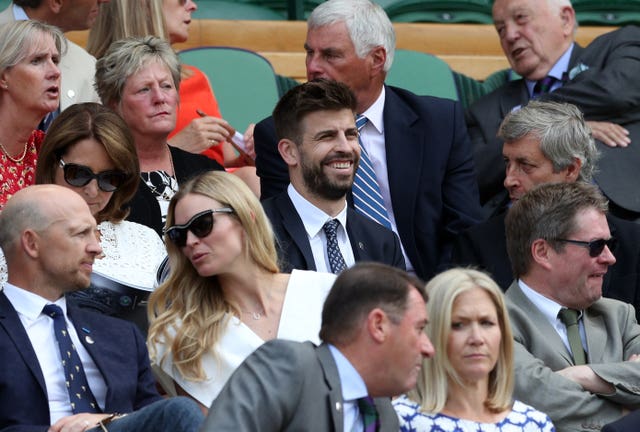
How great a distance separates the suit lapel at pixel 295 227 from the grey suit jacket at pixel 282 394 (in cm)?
127

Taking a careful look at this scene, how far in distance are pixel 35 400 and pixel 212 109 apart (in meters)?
2.46

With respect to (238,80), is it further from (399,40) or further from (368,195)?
(368,195)

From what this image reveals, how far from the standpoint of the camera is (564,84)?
6.29 metres

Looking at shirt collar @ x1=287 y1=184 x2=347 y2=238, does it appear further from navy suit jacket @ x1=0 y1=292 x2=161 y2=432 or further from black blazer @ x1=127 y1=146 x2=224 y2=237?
navy suit jacket @ x1=0 y1=292 x2=161 y2=432

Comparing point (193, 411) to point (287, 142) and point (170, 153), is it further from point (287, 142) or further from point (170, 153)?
point (170, 153)

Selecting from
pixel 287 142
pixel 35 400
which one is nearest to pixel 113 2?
pixel 287 142

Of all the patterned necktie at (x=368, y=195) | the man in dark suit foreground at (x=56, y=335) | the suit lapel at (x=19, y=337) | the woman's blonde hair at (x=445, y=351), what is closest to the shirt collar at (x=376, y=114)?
the patterned necktie at (x=368, y=195)

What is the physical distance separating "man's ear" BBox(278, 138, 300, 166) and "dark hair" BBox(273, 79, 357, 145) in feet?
0.05

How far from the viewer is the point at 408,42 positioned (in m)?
7.55

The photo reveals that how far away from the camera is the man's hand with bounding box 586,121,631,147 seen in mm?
6051

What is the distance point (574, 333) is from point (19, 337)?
5.72 feet

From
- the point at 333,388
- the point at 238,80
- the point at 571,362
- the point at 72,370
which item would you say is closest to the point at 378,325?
the point at 333,388

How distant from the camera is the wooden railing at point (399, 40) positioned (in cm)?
714

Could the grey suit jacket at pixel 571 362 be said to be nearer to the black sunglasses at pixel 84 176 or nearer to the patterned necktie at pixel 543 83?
the black sunglasses at pixel 84 176
